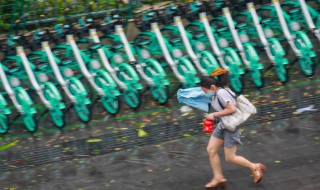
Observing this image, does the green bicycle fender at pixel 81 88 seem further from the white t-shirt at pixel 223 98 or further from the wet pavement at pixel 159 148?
the white t-shirt at pixel 223 98

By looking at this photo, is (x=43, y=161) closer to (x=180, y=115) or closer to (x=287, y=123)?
(x=180, y=115)

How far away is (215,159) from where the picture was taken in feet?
27.1

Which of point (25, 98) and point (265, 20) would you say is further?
point (265, 20)

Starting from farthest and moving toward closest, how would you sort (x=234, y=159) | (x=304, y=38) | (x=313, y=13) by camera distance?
(x=313, y=13)
(x=304, y=38)
(x=234, y=159)

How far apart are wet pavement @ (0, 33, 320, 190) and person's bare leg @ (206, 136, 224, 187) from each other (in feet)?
0.58

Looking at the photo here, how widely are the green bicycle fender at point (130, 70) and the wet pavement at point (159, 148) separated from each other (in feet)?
2.04

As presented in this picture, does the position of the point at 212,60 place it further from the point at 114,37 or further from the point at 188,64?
the point at 114,37

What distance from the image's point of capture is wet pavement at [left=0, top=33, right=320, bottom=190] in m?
8.70

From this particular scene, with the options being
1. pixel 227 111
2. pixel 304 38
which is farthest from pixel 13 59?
pixel 304 38

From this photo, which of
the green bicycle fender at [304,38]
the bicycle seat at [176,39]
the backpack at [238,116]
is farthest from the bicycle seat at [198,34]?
the backpack at [238,116]

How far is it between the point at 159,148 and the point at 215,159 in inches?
65.6

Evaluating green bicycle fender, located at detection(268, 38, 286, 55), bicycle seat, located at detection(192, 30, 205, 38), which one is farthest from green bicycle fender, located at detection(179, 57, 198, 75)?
green bicycle fender, located at detection(268, 38, 286, 55)

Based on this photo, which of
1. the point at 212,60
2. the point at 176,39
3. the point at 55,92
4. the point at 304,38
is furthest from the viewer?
the point at 176,39

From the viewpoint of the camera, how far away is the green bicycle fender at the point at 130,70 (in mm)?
10883
